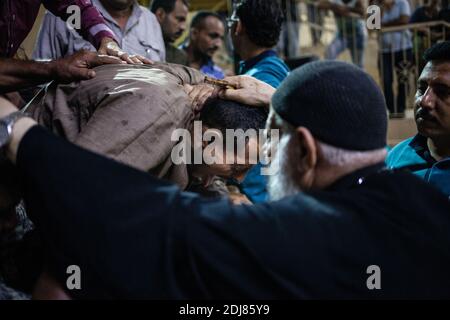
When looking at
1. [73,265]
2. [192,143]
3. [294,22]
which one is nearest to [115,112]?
[192,143]

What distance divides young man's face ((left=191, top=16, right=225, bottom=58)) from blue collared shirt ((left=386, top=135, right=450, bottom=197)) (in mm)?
2562

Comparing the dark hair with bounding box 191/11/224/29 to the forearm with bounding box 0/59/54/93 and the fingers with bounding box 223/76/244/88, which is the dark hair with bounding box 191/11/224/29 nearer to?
the fingers with bounding box 223/76/244/88

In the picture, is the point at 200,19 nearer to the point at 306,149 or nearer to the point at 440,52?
the point at 440,52

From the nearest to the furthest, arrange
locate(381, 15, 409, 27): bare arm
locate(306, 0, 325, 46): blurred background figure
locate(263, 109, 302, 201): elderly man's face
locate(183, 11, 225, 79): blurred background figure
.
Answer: locate(263, 109, 302, 201): elderly man's face < locate(183, 11, 225, 79): blurred background figure < locate(381, 15, 409, 27): bare arm < locate(306, 0, 325, 46): blurred background figure

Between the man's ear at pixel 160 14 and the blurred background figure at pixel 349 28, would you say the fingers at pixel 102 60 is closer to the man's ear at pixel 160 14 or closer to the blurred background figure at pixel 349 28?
the man's ear at pixel 160 14

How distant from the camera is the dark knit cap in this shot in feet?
4.98

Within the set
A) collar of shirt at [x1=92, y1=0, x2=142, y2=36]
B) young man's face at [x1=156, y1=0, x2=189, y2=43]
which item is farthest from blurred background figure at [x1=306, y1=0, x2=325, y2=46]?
collar of shirt at [x1=92, y1=0, x2=142, y2=36]

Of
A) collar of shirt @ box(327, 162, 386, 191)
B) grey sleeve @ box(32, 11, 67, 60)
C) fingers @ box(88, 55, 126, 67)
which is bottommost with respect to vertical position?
collar of shirt @ box(327, 162, 386, 191)

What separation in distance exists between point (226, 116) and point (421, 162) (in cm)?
151

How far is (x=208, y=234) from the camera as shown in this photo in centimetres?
134

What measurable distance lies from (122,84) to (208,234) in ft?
2.49

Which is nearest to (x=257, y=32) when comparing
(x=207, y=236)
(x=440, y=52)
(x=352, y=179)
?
(x=440, y=52)

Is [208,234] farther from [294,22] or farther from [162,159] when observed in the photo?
[294,22]
